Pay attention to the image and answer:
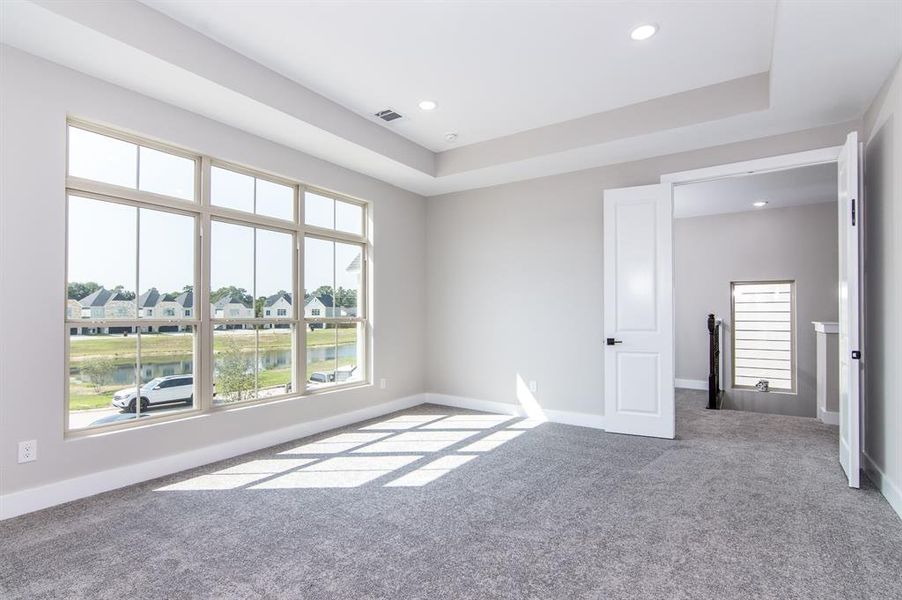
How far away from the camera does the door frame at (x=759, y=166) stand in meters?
3.94

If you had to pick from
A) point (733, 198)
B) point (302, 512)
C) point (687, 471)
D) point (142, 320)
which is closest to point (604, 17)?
point (687, 471)

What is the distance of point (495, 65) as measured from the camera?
360 centimetres

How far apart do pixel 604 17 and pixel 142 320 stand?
3821mm

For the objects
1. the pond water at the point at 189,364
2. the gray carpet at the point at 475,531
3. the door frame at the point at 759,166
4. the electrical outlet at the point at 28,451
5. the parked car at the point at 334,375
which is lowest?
the gray carpet at the point at 475,531

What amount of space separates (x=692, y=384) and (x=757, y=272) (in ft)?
6.73

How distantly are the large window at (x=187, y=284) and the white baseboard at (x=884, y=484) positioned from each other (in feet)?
14.9

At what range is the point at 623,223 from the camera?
476 centimetres

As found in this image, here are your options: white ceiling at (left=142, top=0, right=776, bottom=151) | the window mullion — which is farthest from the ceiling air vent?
the window mullion

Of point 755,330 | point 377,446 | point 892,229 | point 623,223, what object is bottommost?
point 377,446

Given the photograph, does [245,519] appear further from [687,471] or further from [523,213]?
[523,213]

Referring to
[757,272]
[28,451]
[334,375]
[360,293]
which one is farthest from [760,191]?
[28,451]

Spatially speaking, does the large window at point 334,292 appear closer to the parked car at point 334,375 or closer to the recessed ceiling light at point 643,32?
the parked car at point 334,375

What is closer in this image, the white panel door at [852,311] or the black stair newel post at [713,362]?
the white panel door at [852,311]

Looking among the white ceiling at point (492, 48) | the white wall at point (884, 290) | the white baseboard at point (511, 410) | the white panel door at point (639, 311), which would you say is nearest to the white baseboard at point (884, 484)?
the white wall at point (884, 290)
